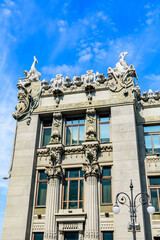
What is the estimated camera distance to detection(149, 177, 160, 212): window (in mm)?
23005

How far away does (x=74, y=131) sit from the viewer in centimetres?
2717

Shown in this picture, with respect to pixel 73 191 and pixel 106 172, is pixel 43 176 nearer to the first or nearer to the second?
pixel 73 191

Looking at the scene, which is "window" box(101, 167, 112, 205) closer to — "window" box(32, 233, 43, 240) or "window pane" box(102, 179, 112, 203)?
"window pane" box(102, 179, 112, 203)

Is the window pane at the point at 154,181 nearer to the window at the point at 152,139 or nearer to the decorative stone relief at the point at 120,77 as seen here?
the window at the point at 152,139

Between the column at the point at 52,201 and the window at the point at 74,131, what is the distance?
3.27 meters

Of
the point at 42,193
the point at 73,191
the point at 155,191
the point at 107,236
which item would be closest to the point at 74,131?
the point at 73,191

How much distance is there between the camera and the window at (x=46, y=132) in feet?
89.2

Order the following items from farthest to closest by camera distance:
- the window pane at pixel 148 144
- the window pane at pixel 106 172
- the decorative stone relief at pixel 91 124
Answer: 1. the window pane at pixel 148 144
2. the decorative stone relief at pixel 91 124
3. the window pane at pixel 106 172

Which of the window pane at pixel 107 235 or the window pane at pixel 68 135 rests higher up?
the window pane at pixel 68 135

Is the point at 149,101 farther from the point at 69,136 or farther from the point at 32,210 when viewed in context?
the point at 32,210

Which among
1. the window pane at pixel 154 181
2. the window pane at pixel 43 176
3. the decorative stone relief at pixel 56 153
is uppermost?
the decorative stone relief at pixel 56 153

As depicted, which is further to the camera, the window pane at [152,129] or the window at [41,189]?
the window pane at [152,129]

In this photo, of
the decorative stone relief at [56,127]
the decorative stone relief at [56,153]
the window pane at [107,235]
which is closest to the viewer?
the window pane at [107,235]

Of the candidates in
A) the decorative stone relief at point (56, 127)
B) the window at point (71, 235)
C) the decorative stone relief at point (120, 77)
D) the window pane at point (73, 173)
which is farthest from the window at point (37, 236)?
the decorative stone relief at point (120, 77)
